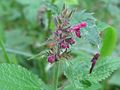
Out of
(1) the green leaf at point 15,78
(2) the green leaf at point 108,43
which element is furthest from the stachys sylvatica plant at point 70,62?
(2) the green leaf at point 108,43

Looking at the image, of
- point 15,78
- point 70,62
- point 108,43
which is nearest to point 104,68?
point 70,62

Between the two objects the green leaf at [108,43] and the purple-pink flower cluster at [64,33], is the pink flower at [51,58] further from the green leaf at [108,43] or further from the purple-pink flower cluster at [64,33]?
the green leaf at [108,43]

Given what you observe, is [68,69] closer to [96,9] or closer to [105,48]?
[105,48]

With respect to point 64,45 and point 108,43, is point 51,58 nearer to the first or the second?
point 64,45

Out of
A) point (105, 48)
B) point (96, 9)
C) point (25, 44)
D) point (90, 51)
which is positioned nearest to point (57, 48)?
point (105, 48)

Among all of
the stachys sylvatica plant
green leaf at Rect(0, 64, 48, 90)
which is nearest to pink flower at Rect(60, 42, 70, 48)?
the stachys sylvatica plant
